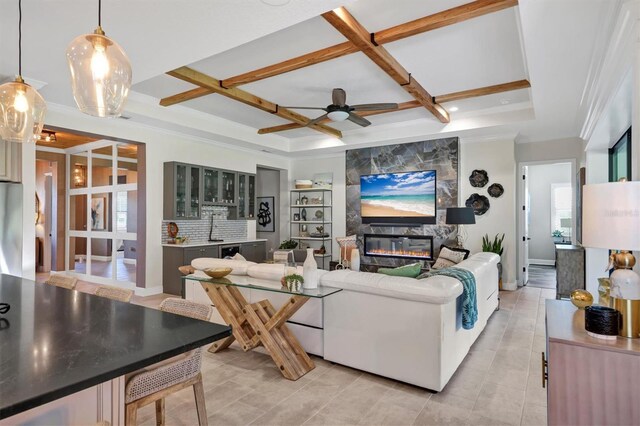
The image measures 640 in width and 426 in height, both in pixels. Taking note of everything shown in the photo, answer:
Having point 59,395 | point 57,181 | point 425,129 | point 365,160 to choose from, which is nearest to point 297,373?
point 59,395

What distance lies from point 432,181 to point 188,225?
15.4ft

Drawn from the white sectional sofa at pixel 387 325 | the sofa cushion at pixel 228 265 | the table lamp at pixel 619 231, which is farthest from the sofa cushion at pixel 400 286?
the table lamp at pixel 619 231

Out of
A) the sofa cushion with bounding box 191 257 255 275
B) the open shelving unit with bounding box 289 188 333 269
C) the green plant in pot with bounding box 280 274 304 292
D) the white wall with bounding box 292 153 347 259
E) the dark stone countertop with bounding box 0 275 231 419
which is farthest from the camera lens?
the open shelving unit with bounding box 289 188 333 269

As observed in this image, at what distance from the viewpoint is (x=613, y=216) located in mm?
1566

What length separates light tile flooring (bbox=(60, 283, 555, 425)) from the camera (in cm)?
236

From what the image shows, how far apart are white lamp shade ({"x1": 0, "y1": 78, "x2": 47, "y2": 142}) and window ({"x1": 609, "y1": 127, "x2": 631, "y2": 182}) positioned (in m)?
5.50

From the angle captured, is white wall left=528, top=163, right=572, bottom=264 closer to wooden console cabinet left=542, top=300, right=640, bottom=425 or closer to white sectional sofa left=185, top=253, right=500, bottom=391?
white sectional sofa left=185, top=253, right=500, bottom=391

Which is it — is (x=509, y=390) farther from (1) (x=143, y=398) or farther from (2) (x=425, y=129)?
(2) (x=425, y=129)

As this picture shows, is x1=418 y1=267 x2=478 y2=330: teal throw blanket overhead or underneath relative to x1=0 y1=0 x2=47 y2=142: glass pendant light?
underneath

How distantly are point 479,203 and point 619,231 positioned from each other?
537 centimetres

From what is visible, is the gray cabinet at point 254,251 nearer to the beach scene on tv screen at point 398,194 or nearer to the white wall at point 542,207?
the beach scene on tv screen at point 398,194

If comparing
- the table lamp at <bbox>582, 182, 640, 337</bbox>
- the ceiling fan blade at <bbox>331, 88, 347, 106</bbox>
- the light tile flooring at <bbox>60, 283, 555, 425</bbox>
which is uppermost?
the ceiling fan blade at <bbox>331, 88, 347, 106</bbox>

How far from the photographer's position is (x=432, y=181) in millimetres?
7016

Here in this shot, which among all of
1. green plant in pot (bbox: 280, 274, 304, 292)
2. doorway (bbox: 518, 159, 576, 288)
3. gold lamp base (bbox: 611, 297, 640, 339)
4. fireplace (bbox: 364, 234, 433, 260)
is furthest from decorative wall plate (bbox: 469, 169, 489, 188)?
gold lamp base (bbox: 611, 297, 640, 339)
